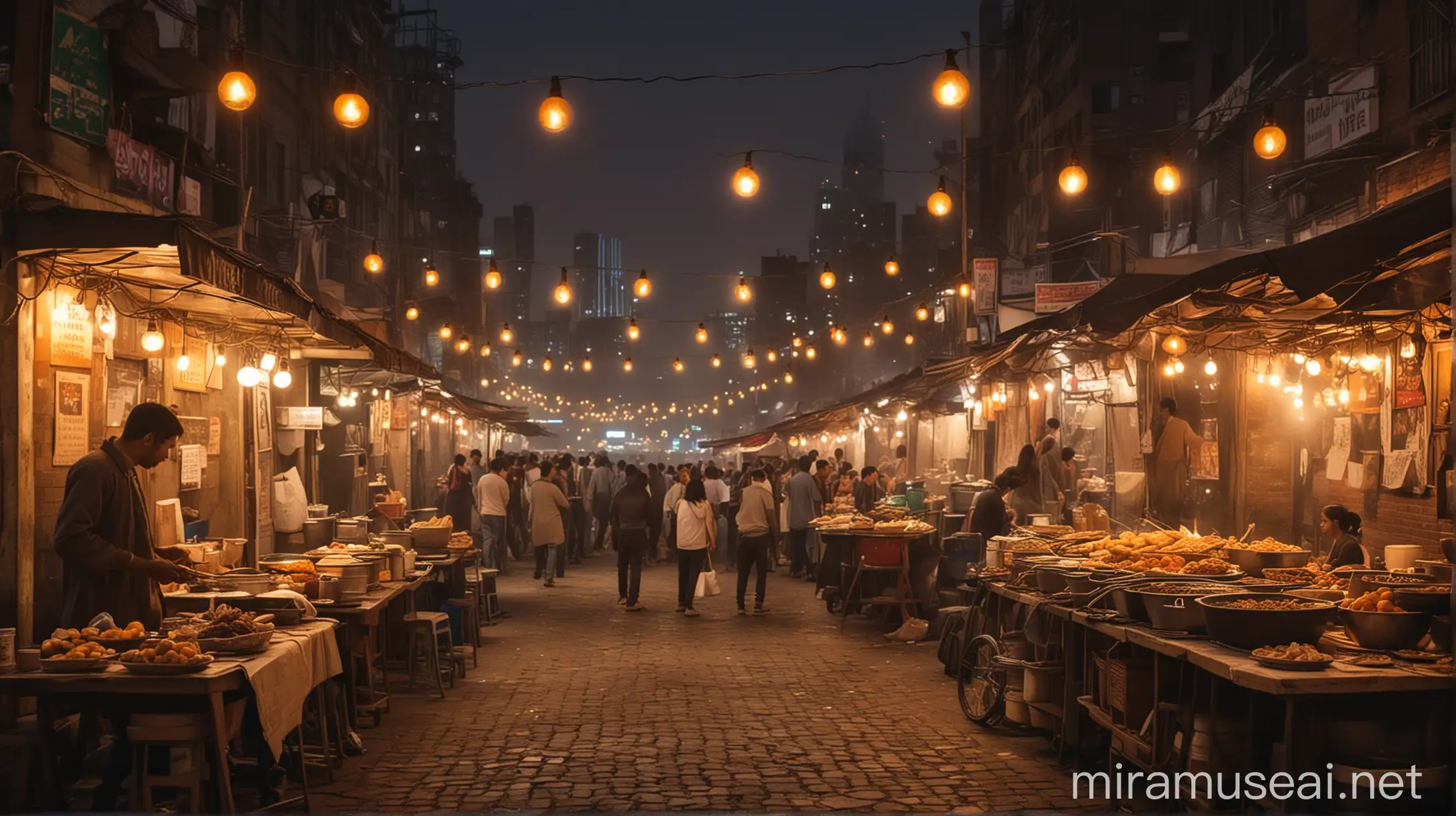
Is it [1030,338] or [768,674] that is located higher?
[1030,338]

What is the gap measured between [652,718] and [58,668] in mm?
5189

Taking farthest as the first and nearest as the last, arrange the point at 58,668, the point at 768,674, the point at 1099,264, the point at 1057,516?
the point at 1099,264, the point at 1057,516, the point at 768,674, the point at 58,668

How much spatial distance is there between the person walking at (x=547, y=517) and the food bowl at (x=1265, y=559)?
45.1 feet

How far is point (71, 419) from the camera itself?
32.9 feet

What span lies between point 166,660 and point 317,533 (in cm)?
889

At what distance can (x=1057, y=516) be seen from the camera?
67.8 ft

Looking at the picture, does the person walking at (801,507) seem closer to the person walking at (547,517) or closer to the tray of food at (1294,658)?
the person walking at (547,517)

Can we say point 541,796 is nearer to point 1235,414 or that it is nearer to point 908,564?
point 908,564

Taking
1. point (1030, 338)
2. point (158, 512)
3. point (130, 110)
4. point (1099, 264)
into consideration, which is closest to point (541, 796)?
point (158, 512)

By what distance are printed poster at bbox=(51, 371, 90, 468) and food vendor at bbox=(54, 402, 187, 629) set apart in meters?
1.86

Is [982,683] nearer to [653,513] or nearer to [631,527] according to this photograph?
[631,527]

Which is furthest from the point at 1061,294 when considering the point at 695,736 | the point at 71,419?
the point at 71,419

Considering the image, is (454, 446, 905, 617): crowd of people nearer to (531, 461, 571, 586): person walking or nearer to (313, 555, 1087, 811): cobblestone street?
(531, 461, 571, 586): person walking

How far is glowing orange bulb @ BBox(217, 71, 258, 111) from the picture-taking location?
1112 centimetres
